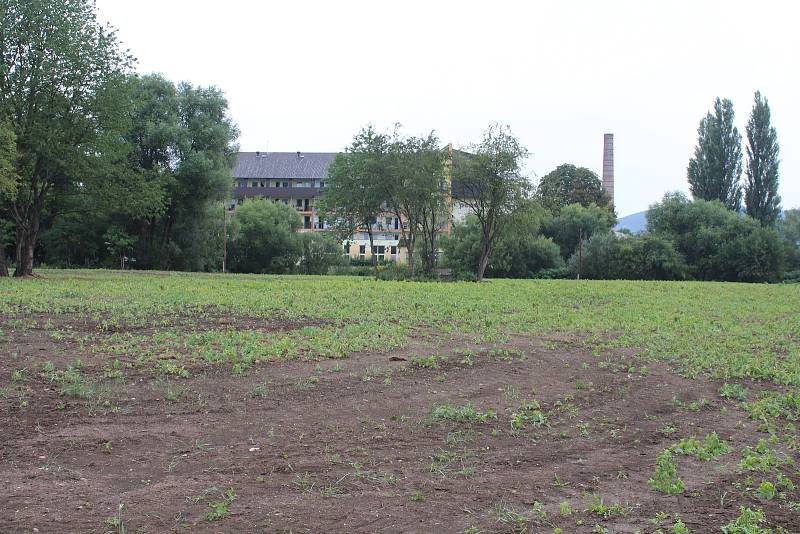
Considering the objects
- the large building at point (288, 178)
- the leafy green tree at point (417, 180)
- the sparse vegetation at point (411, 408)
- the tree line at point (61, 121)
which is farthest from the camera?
the large building at point (288, 178)

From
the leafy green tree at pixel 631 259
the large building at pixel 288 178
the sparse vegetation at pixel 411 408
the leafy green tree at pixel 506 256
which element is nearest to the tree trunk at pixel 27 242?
the sparse vegetation at pixel 411 408

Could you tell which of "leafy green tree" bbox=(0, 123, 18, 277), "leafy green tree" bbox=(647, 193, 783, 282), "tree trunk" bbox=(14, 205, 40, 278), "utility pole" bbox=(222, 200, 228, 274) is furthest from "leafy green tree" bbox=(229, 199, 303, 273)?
"leafy green tree" bbox=(0, 123, 18, 277)

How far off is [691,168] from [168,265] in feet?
167

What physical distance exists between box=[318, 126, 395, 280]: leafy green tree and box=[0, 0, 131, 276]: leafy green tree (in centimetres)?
1590

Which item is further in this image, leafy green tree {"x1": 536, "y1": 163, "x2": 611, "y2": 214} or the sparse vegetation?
leafy green tree {"x1": 536, "y1": 163, "x2": 611, "y2": 214}

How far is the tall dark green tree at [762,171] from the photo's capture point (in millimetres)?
66812

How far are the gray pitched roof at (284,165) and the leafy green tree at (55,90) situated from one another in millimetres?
74807

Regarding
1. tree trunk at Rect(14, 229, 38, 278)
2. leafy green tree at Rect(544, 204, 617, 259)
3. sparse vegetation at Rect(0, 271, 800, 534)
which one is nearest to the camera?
sparse vegetation at Rect(0, 271, 800, 534)

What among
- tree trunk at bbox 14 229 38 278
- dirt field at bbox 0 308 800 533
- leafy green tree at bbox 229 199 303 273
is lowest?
dirt field at bbox 0 308 800 533

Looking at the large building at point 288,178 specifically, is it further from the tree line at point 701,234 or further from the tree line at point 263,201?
the tree line at point 701,234

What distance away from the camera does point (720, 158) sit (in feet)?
226

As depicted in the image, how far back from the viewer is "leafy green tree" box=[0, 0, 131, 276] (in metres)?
29.1

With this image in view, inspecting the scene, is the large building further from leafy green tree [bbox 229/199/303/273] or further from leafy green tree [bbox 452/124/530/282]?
leafy green tree [bbox 452/124/530/282]

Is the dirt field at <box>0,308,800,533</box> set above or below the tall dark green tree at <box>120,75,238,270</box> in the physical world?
below
